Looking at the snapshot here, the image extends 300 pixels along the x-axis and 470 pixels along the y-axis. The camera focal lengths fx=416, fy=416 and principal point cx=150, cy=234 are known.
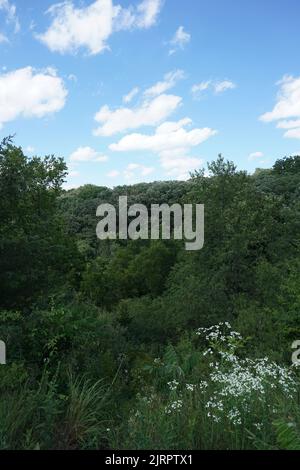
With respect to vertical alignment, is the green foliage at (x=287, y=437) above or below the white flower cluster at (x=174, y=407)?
above

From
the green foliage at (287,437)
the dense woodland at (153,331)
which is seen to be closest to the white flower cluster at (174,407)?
the dense woodland at (153,331)

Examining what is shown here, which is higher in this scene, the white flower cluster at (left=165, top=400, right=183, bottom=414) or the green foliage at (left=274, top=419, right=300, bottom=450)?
the green foliage at (left=274, top=419, right=300, bottom=450)

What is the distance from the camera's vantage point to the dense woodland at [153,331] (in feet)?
13.7

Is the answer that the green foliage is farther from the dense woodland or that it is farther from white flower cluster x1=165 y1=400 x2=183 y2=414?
white flower cluster x1=165 y1=400 x2=183 y2=414

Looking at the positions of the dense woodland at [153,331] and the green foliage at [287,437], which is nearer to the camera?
the green foliage at [287,437]

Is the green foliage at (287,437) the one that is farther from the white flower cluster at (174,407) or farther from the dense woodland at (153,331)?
the white flower cluster at (174,407)

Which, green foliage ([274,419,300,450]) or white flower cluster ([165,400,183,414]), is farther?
white flower cluster ([165,400,183,414])

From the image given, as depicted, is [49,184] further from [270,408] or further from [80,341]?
[270,408]

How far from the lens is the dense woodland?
13.7 ft

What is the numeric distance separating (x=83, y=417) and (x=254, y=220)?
56.0ft

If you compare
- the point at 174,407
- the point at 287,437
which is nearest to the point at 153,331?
the point at 174,407

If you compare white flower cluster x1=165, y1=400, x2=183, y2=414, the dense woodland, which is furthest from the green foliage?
white flower cluster x1=165, y1=400, x2=183, y2=414
